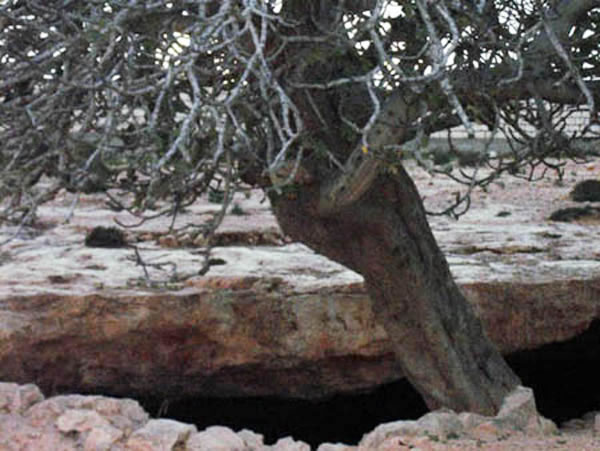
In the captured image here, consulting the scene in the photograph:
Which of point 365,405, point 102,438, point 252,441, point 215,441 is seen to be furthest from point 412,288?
point 365,405

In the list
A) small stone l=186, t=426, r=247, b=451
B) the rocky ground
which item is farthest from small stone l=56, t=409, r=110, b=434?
small stone l=186, t=426, r=247, b=451

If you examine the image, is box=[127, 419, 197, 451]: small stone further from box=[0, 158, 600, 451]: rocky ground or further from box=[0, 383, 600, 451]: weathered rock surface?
box=[0, 158, 600, 451]: rocky ground

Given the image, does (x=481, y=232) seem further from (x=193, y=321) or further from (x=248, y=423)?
(x=193, y=321)

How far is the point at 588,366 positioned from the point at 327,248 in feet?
11.8

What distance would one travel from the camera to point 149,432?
4.73 metres

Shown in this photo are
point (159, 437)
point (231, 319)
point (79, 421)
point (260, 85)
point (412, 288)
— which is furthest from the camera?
point (231, 319)

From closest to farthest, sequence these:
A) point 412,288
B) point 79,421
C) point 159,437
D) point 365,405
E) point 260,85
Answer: point 260,85 → point 159,437 → point 79,421 → point 412,288 → point 365,405

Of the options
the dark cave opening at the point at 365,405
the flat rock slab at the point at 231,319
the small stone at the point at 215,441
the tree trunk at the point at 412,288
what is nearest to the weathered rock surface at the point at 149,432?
the small stone at the point at 215,441

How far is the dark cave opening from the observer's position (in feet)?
23.8

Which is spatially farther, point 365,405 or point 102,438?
point 365,405

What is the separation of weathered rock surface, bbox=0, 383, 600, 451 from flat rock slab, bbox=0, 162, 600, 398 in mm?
1051

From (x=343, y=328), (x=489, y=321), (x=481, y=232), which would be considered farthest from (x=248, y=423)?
(x=481, y=232)

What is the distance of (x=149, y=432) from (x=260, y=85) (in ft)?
6.46

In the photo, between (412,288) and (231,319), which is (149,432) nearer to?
(412,288)
